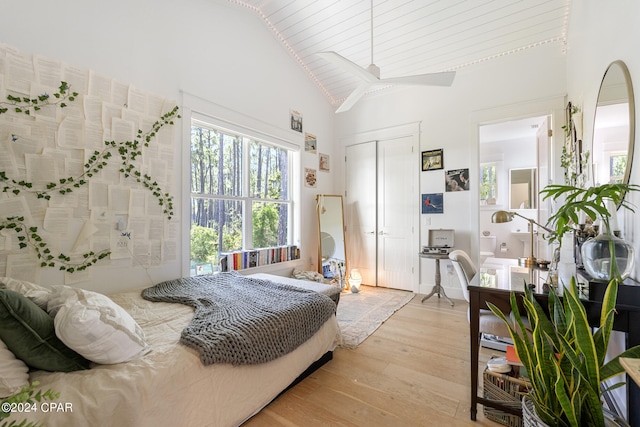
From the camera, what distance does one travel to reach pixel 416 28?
10.5 feet

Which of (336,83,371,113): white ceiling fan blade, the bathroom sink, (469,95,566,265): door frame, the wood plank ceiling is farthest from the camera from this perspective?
the bathroom sink

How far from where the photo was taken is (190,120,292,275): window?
291cm

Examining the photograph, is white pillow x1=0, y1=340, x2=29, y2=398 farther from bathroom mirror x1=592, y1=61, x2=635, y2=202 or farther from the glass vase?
bathroom mirror x1=592, y1=61, x2=635, y2=202

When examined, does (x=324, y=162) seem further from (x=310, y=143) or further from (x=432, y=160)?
(x=432, y=160)

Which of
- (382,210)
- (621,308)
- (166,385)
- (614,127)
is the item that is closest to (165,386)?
(166,385)

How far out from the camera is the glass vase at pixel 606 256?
1245 millimetres

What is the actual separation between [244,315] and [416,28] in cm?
355

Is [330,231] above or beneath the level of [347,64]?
beneath

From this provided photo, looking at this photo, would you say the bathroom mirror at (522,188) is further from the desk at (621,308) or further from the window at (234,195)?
the desk at (621,308)

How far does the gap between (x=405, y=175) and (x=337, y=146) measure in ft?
4.40

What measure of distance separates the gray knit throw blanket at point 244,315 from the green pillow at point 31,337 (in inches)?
18.2

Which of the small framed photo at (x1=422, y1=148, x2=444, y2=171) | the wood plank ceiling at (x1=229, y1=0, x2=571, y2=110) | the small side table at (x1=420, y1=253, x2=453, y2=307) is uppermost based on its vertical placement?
the wood plank ceiling at (x1=229, y1=0, x2=571, y2=110)

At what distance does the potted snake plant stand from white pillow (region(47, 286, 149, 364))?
1744 mm

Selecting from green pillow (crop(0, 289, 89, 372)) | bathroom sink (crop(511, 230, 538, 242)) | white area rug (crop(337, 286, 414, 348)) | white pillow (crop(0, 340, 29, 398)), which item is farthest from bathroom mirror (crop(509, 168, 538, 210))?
white pillow (crop(0, 340, 29, 398))
